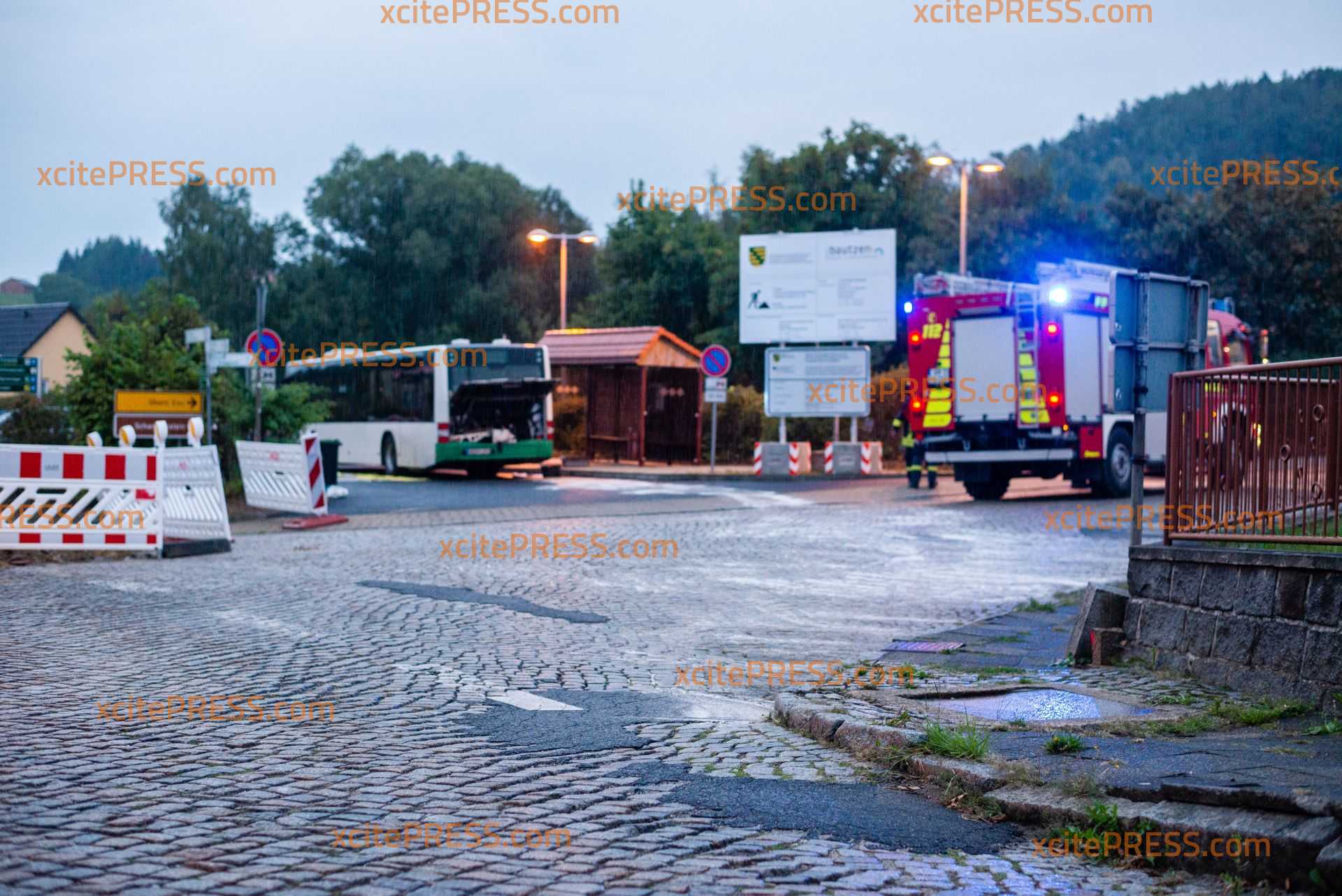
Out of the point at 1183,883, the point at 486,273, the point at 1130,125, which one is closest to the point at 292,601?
the point at 1183,883

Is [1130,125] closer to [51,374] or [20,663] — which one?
[51,374]

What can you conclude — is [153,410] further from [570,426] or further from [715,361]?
[570,426]

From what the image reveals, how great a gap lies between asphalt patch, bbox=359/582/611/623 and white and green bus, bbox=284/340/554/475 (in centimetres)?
1949

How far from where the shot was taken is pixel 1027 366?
2294cm

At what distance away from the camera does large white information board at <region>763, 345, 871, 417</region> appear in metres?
34.7

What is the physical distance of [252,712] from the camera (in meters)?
6.85

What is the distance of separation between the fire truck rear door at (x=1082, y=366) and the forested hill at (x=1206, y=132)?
35326 mm

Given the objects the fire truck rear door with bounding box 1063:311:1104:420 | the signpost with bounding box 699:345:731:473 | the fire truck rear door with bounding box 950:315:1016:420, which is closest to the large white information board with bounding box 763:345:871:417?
the signpost with bounding box 699:345:731:473

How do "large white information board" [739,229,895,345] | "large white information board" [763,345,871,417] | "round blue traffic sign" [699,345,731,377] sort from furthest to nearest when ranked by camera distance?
"large white information board" [739,229,895,345], "large white information board" [763,345,871,417], "round blue traffic sign" [699,345,731,377]

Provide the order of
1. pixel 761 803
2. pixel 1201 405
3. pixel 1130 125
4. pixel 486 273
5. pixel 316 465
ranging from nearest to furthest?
pixel 761 803 → pixel 1201 405 → pixel 316 465 → pixel 486 273 → pixel 1130 125

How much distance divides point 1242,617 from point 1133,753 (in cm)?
201

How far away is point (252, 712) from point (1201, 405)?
5591 mm

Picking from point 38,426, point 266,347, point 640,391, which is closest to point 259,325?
point 266,347

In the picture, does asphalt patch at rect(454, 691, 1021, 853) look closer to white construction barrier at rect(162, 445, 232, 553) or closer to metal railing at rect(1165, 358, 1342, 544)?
metal railing at rect(1165, 358, 1342, 544)
